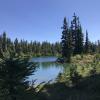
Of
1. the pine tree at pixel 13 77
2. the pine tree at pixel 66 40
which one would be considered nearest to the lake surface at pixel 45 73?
the pine tree at pixel 13 77

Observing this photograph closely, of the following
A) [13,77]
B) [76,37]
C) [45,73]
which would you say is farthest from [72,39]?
[13,77]

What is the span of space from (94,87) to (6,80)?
5859 mm

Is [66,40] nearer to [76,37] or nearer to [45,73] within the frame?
[76,37]

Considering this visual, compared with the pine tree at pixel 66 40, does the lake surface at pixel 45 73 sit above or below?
below

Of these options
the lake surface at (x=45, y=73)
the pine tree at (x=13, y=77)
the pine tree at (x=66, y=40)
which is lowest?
the lake surface at (x=45, y=73)

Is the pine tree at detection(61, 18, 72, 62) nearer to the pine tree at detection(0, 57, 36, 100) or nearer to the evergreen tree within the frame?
the evergreen tree

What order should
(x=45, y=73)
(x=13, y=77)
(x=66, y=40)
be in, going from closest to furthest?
(x=13, y=77)
(x=45, y=73)
(x=66, y=40)

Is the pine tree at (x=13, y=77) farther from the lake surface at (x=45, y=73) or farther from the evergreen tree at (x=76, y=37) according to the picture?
the evergreen tree at (x=76, y=37)

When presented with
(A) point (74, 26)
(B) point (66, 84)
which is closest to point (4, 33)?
(A) point (74, 26)

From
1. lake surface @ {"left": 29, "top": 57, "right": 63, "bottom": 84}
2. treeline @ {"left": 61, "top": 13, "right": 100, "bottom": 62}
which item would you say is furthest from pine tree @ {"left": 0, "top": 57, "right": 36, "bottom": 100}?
treeline @ {"left": 61, "top": 13, "right": 100, "bottom": 62}

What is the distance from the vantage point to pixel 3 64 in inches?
469

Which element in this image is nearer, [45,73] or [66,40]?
[45,73]

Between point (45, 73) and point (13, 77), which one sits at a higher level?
point (13, 77)

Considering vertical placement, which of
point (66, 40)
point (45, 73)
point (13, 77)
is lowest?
point (45, 73)
